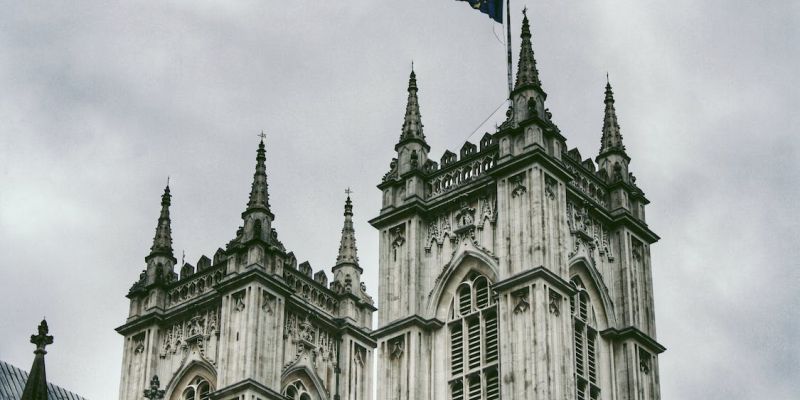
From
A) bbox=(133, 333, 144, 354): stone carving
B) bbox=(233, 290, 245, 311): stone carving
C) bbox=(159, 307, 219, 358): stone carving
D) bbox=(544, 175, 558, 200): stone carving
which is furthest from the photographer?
bbox=(133, 333, 144, 354): stone carving

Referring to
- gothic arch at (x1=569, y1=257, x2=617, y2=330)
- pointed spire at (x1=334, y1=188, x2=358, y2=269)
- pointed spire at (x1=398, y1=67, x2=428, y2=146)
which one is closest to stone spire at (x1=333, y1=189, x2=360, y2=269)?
pointed spire at (x1=334, y1=188, x2=358, y2=269)

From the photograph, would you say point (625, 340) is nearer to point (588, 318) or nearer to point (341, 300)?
point (588, 318)

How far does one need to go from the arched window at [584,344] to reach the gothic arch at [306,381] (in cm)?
1472

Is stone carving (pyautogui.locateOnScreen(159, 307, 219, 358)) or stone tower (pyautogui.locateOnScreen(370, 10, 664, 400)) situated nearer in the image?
stone tower (pyautogui.locateOnScreen(370, 10, 664, 400))

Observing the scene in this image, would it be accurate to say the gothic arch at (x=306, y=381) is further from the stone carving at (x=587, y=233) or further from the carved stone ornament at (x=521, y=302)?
the carved stone ornament at (x=521, y=302)

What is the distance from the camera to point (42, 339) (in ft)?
192

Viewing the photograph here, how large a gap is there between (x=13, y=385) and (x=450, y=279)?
17.4 m

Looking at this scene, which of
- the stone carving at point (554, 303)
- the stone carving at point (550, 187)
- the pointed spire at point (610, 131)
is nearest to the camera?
the stone carving at point (554, 303)

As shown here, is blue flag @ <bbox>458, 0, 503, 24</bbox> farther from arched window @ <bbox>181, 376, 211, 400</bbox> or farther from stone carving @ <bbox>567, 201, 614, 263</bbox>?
arched window @ <bbox>181, 376, 211, 400</bbox>

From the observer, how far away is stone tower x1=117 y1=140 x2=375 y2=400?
6912 cm

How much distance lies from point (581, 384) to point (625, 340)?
3095mm

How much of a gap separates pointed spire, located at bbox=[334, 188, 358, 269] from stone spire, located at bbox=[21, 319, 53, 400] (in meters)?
19.8

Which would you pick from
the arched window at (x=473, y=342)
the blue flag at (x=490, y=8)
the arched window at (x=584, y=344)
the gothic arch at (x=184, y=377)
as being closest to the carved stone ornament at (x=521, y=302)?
the arched window at (x=473, y=342)

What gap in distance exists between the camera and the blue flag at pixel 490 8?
6700 centimetres
